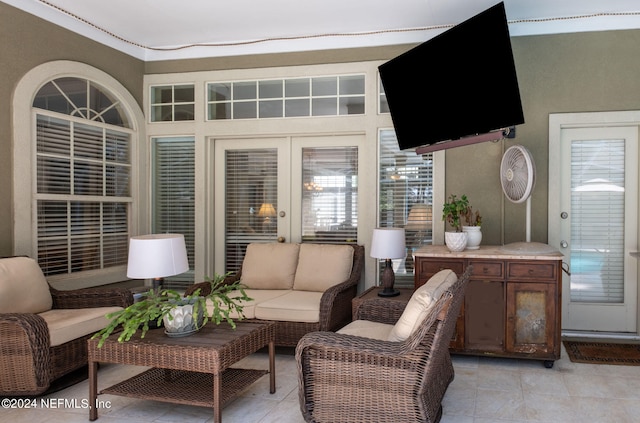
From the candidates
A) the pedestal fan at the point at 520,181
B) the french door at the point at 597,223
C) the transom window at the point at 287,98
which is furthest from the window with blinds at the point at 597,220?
the transom window at the point at 287,98

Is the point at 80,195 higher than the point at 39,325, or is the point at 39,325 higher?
the point at 80,195

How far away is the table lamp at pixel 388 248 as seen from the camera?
13.1ft

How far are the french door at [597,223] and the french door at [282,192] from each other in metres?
1.89

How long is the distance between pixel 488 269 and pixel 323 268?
1.40 metres

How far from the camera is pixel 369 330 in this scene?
303cm

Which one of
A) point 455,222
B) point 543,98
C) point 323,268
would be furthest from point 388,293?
point 543,98

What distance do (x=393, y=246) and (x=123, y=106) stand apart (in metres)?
3.03

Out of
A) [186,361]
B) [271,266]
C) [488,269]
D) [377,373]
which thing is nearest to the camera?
[377,373]

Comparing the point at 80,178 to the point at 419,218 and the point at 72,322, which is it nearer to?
the point at 72,322

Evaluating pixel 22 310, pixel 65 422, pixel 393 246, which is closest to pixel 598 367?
pixel 393 246

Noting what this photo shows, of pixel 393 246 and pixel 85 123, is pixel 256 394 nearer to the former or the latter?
pixel 393 246

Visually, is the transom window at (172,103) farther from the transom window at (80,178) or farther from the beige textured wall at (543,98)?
the beige textured wall at (543,98)

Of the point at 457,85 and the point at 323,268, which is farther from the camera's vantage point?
the point at 323,268

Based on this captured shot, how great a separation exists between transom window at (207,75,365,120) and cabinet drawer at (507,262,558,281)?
2.06m
